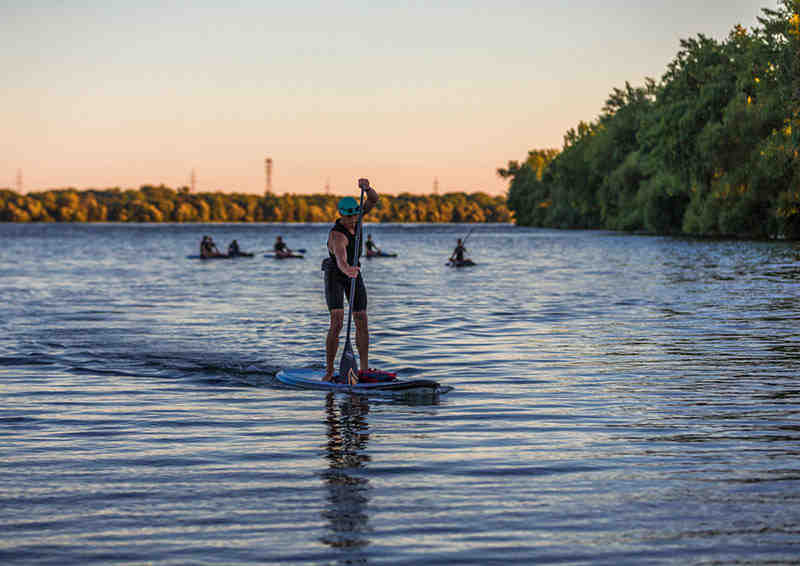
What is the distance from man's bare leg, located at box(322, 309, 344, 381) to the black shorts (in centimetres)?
10

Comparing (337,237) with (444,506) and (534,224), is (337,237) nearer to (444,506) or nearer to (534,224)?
(444,506)

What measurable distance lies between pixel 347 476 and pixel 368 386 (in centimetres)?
409

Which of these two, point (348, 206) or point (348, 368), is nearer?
point (348, 206)

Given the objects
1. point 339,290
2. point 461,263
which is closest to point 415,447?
point 339,290

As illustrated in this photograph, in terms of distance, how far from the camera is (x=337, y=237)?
11.6 metres

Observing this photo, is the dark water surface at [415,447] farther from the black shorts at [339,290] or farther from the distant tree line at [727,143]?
the distant tree line at [727,143]

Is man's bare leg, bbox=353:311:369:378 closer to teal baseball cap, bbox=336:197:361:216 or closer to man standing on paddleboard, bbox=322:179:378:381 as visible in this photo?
man standing on paddleboard, bbox=322:179:378:381

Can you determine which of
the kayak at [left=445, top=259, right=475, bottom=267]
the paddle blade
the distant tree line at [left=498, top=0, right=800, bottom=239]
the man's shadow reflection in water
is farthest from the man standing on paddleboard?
the distant tree line at [left=498, top=0, right=800, bottom=239]

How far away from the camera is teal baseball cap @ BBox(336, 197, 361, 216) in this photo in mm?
11406

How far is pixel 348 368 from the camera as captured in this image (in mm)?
11992

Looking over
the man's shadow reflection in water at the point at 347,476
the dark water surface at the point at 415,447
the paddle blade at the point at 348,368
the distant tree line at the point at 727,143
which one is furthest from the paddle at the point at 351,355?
the distant tree line at the point at 727,143

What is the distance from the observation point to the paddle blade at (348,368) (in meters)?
12.0

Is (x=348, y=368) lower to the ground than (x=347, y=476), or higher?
higher

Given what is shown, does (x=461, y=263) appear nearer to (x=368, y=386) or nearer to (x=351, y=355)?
(x=351, y=355)
